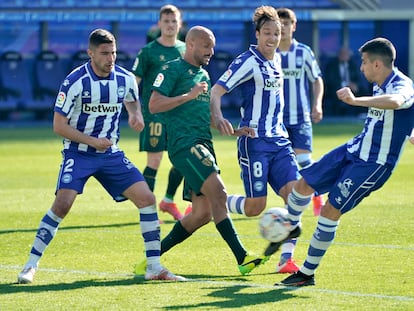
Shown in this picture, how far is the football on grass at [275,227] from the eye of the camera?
8820 mm

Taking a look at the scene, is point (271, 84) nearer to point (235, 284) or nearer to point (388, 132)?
point (388, 132)

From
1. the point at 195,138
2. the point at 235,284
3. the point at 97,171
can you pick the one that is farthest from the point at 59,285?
the point at 195,138

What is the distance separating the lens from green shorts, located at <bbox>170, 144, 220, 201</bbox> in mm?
9125

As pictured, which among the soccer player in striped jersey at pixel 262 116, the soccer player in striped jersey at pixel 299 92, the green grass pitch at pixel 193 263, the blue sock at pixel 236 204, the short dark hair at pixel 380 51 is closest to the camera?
the green grass pitch at pixel 193 263

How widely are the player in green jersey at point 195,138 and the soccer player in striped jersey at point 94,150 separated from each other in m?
0.40

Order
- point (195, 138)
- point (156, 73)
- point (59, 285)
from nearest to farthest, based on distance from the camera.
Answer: point (59, 285), point (195, 138), point (156, 73)

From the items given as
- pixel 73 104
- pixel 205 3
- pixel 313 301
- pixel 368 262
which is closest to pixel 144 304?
pixel 313 301

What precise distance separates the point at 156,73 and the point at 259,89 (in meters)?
3.55

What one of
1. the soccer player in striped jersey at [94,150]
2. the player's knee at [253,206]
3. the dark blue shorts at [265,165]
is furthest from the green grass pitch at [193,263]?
the dark blue shorts at [265,165]

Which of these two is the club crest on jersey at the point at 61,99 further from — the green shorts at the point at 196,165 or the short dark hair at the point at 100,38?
the green shorts at the point at 196,165

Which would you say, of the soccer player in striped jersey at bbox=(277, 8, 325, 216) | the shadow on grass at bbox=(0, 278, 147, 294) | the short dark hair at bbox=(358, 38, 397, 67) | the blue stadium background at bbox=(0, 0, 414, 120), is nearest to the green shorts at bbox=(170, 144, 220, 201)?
the shadow on grass at bbox=(0, 278, 147, 294)

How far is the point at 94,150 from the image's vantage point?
355 inches

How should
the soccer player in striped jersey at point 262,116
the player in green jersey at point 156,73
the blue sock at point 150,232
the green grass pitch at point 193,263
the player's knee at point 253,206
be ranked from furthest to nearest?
the player in green jersey at point 156,73, the player's knee at point 253,206, the soccer player in striped jersey at point 262,116, the blue sock at point 150,232, the green grass pitch at point 193,263

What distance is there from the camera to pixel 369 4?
37.7 meters
